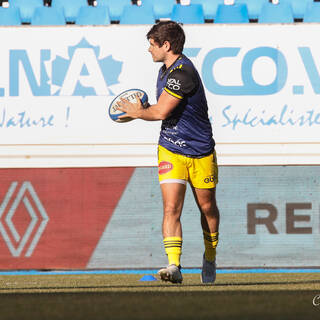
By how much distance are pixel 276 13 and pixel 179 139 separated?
6365mm

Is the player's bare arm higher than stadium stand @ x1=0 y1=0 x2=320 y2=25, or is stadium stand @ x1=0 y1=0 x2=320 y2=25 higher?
stadium stand @ x1=0 y1=0 x2=320 y2=25

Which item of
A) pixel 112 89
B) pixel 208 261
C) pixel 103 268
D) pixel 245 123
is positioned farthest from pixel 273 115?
pixel 208 261

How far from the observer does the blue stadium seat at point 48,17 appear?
38.0 ft

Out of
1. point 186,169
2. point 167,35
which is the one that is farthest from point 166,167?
point 167,35

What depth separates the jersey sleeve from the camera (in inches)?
220

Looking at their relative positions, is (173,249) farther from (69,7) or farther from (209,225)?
(69,7)

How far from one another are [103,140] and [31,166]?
1.04 metres

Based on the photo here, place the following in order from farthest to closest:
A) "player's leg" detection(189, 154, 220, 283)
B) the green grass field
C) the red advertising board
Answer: the red advertising board < "player's leg" detection(189, 154, 220, 283) < the green grass field

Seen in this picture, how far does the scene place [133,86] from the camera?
11391mm

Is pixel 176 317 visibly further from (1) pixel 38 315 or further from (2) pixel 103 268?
(2) pixel 103 268

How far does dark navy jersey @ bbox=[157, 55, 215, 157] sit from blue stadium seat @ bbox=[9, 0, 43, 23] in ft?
20.9

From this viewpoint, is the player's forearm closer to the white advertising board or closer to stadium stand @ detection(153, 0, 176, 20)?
the white advertising board

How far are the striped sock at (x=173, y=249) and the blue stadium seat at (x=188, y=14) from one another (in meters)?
6.45
